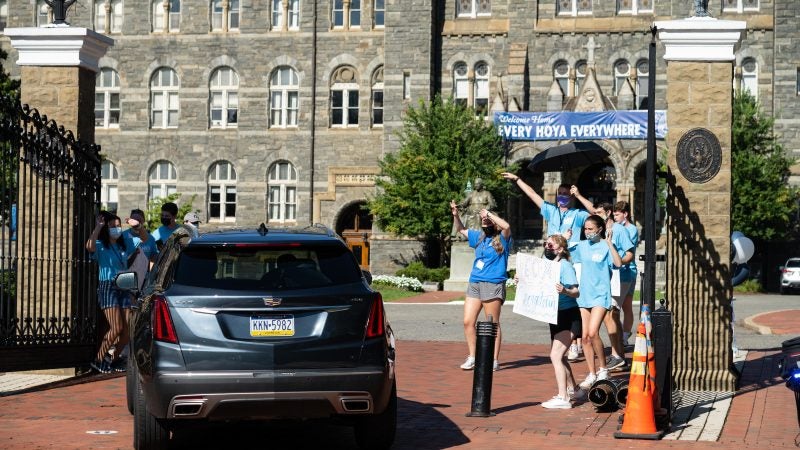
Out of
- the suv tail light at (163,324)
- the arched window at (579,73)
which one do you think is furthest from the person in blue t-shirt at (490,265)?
the arched window at (579,73)

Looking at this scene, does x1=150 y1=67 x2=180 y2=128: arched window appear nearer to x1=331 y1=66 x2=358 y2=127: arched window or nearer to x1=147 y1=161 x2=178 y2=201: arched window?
x1=147 y1=161 x2=178 y2=201: arched window

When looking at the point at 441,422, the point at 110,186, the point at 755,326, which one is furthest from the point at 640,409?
the point at 110,186

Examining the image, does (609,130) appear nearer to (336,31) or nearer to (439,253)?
(439,253)

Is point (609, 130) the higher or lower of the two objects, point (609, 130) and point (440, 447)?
the higher

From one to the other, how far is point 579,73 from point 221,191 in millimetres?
14590

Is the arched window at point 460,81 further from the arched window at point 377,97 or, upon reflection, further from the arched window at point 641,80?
the arched window at point 641,80

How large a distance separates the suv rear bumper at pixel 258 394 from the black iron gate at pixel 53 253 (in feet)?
16.7

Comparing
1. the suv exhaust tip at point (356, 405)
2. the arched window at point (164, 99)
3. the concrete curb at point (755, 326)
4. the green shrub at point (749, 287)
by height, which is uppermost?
the arched window at point (164, 99)

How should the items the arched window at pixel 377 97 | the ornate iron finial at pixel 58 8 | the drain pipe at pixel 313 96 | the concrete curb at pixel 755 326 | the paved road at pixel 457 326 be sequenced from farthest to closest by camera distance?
the drain pipe at pixel 313 96, the arched window at pixel 377 97, the concrete curb at pixel 755 326, the paved road at pixel 457 326, the ornate iron finial at pixel 58 8

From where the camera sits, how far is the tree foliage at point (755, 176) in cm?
4316

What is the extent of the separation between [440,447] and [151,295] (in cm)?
246

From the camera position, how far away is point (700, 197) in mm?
13086

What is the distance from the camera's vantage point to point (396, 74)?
48750 millimetres

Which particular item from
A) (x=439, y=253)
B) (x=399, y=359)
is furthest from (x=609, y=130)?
(x=399, y=359)
